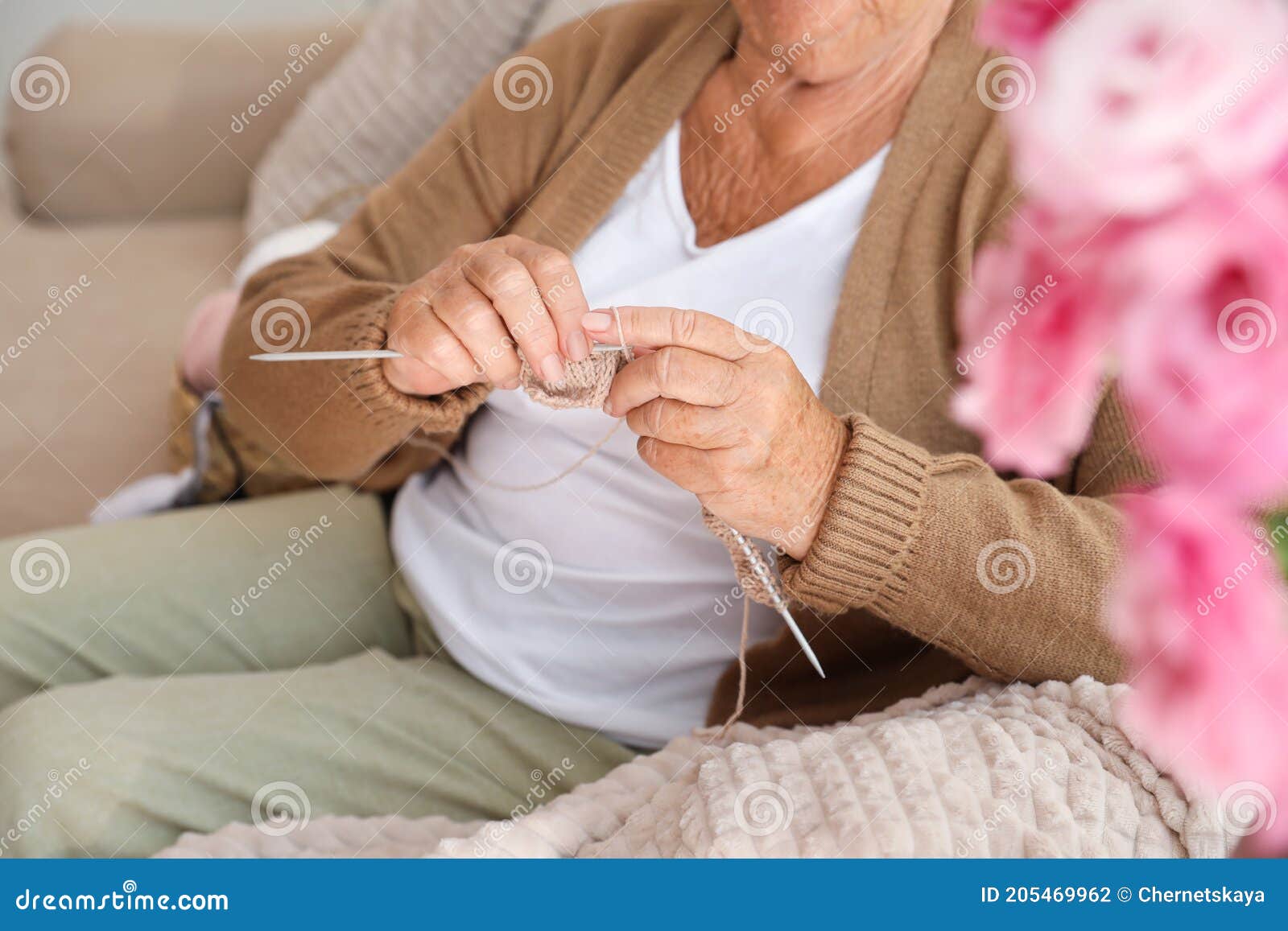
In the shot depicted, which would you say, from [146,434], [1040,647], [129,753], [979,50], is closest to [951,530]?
[1040,647]

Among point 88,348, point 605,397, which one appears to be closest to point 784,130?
point 605,397

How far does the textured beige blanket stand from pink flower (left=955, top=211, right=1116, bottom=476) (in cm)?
33

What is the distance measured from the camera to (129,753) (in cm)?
78

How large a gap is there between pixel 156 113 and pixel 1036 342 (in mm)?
1925

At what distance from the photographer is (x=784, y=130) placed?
2.86 feet

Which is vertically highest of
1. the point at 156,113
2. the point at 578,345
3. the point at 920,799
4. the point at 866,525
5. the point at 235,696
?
the point at 156,113

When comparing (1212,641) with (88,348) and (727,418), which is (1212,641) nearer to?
(727,418)

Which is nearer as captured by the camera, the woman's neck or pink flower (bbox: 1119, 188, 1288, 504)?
pink flower (bbox: 1119, 188, 1288, 504)

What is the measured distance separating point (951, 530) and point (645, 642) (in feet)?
1.06

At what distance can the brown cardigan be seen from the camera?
652 millimetres

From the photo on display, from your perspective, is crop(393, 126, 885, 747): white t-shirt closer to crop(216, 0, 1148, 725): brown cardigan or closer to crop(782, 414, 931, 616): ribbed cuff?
crop(216, 0, 1148, 725): brown cardigan

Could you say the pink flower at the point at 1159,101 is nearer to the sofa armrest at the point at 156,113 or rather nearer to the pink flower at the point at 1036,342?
the pink flower at the point at 1036,342

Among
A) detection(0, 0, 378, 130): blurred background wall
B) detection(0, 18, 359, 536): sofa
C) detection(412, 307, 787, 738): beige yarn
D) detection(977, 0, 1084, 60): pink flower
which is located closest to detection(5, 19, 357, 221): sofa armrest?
detection(0, 18, 359, 536): sofa
